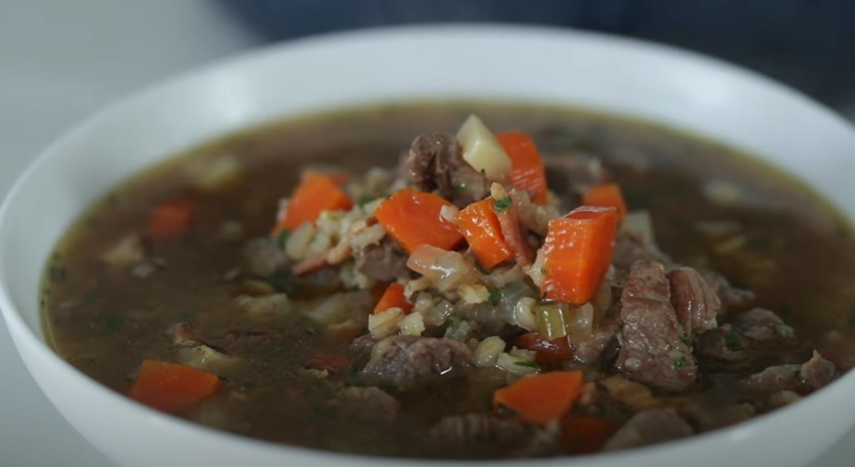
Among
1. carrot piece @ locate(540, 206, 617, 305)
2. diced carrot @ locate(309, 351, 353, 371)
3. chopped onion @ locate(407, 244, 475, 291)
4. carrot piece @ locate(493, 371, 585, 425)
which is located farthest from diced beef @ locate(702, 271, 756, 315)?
diced carrot @ locate(309, 351, 353, 371)

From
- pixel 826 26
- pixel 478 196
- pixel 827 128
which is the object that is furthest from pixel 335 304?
pixel 826 26

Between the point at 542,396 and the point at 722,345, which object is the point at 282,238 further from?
the point at 722,345

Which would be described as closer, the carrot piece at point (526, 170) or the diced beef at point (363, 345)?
the diced beef at point (363, 345)

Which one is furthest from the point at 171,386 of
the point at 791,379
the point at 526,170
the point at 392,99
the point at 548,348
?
the point at 392,99

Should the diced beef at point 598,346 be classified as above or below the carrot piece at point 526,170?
below

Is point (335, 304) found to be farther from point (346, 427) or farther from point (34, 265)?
point (34, 265)

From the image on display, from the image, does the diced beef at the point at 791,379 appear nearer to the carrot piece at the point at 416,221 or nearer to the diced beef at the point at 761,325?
the diced beef at the point at 761,325

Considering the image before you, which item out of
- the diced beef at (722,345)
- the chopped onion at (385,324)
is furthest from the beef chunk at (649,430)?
the chopped onion at (385,324)

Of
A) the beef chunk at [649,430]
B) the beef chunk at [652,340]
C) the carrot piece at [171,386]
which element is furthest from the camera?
the beef chunk at [652,340]
